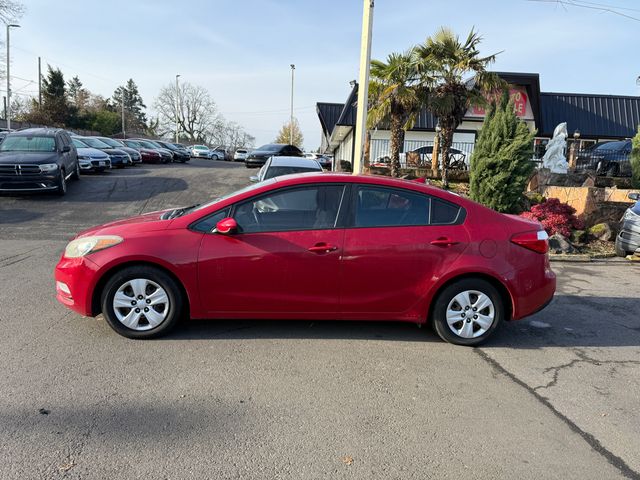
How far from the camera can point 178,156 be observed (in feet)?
111

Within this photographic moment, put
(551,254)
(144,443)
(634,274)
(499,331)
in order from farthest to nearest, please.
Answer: (551,254) < (634,274) < (499,331) < (144,443)

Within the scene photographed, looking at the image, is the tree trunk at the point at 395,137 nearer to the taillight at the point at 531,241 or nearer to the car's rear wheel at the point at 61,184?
the car's rear wheel at the point at 61,184

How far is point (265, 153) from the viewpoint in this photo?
26.2 metres

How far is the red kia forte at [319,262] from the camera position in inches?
167

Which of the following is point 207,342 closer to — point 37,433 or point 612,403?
point 37,433

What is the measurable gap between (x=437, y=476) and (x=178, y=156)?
3370 cm

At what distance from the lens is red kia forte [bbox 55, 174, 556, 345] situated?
4.25 meters

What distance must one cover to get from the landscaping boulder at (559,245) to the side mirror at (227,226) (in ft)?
24.4

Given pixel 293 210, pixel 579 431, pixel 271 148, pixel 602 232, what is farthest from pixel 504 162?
pixel 271 148

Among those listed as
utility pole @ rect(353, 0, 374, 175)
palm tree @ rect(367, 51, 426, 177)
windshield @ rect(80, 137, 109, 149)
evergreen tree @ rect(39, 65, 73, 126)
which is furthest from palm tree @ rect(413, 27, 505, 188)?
evergreen tree @ rect(39, 65, 73, 126)

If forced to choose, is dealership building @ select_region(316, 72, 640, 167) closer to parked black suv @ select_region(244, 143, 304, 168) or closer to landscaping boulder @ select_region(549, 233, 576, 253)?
parked black suv @ select_region(244, 143, 304, 168)

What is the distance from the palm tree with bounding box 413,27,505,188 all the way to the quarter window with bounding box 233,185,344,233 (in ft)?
35.8

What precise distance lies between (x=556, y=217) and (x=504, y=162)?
1640 mm

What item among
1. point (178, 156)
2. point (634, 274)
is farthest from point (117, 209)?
point (178, 156)
